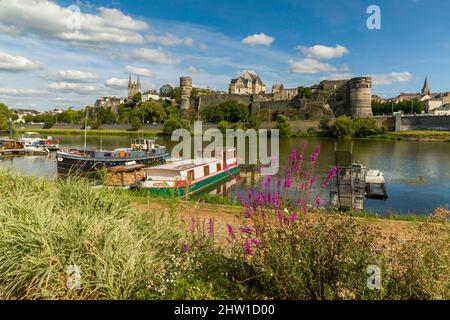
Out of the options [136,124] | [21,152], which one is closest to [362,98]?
[136,124]

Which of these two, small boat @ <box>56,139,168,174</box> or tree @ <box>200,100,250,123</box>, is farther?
tree @ <box>200,100,250,123</box>

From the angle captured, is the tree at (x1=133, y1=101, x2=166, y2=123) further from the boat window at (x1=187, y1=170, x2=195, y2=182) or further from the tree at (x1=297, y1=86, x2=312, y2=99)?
the boat window at (x1=187, y1=170, x2=195, y2=182)

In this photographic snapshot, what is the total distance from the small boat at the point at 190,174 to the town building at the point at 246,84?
10387cm

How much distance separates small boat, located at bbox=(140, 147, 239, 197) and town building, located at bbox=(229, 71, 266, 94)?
4089 inches

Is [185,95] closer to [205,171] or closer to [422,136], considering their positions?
[422,136]

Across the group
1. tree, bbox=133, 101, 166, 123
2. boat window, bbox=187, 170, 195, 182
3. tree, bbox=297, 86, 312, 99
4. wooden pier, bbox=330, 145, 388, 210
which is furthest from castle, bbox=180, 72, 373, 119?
boat window, bbox=187, 170, 195, 182

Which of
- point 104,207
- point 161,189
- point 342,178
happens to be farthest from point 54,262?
point 342,178

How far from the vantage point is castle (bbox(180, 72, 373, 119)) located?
93.4 meters

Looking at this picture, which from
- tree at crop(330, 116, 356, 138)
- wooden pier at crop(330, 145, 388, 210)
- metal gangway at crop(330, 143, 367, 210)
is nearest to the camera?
metal gangway at crop(330, 143, 367, 210)

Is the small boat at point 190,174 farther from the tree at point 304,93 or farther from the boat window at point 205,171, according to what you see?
the tree at point 304,93

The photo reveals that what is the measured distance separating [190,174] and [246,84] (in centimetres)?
11645

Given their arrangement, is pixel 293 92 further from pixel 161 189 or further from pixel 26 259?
pixel 26 259

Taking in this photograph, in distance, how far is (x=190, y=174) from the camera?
72.5 ft

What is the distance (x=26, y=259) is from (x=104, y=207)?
2.41 meters
